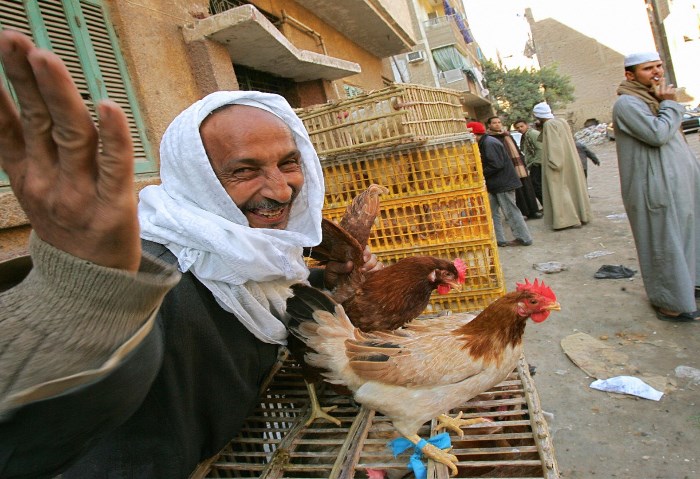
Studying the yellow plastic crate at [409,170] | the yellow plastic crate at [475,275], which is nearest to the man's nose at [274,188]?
the yellow plastic crate at [409,170]

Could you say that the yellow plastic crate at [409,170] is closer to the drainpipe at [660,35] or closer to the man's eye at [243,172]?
the man's eye at [243,172]

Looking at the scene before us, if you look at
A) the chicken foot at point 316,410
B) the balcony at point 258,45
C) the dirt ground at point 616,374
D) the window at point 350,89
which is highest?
the window at point 350,89

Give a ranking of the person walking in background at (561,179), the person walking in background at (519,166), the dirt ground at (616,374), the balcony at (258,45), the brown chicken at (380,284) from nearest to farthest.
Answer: the brown chicken at (380,284) < the dirt ground at (616,374) < the balcony at (258,45) < the person walking in background at (561,179) < the person walking in background at (519,166)

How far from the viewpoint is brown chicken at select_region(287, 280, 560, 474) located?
4.91ft

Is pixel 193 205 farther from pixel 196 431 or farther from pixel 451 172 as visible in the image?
pixel 451 172

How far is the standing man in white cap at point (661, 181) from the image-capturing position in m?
3.61

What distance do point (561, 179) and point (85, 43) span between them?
7414mm

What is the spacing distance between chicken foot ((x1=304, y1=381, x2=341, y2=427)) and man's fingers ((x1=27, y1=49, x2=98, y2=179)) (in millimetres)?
1216

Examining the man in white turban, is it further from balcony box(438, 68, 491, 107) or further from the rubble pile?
the rubble pile

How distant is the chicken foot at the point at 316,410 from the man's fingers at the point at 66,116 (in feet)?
3.99

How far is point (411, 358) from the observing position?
1.59 metres

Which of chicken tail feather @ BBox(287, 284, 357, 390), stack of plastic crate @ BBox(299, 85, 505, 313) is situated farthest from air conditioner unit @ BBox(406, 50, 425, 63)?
chicken tail feather @ BBox(287, 284, 357, 390)

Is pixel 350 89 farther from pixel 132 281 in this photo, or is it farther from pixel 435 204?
pixel 132 281

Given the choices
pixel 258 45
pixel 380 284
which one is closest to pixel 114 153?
pixel 380 284
